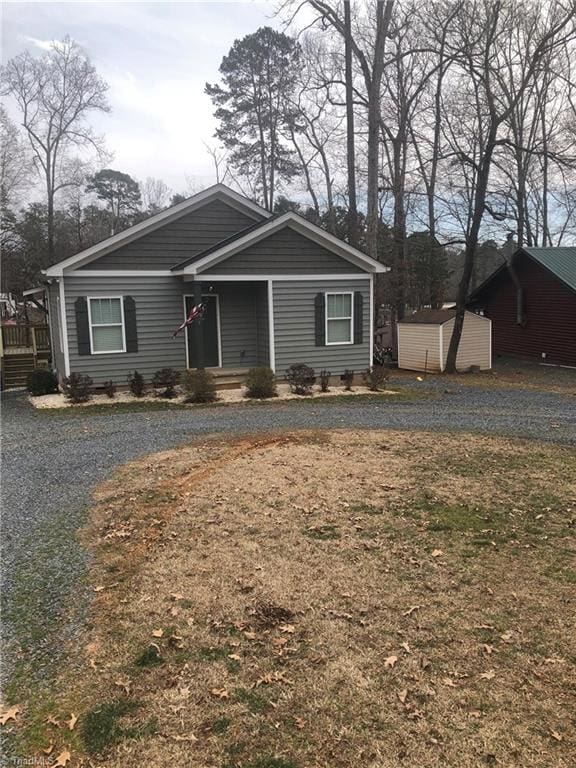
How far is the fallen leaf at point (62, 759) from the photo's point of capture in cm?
262

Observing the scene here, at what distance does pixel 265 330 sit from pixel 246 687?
481 inches

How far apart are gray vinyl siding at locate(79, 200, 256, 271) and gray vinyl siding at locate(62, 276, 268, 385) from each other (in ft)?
1.26

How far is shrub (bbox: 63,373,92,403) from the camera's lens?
12.4 meters

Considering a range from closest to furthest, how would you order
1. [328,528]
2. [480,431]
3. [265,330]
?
[328,528] < [480,431] < [265,330]

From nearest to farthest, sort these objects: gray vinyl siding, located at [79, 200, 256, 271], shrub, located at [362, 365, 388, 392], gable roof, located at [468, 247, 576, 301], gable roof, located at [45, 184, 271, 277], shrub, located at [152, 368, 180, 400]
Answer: gable roof, located at [45, 184, 271, 277]
shrub, located at [152, 368, 180, 400]
gray vinyl siding, located at [79, 200, 256, 271]
shrub, located at [362, 365, 388, 392]
gable roof, located at [468, 247, 576, 301]

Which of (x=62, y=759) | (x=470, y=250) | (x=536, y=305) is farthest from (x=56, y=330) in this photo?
(x=536, y=305)

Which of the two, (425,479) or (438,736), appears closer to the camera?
(438,736)

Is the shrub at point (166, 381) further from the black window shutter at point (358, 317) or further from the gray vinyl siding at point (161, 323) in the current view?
the black window shutter at point (358, 317)

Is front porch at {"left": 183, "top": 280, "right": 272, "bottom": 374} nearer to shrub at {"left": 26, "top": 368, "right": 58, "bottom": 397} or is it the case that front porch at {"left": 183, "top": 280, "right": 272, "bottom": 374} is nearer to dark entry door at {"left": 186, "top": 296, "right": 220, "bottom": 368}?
dark entry door at {"left": 186, "top": 296, "right": 220, "bottom": 368}

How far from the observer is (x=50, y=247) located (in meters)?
28.4

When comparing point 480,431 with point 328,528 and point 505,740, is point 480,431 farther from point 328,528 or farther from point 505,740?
point 505,740

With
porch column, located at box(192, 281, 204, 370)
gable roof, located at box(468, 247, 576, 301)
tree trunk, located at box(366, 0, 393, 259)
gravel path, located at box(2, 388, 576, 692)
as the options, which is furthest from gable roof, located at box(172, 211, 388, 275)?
gable roof, located at box(468, 247, 576, 301)

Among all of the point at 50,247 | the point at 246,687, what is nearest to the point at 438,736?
the point at 246,687

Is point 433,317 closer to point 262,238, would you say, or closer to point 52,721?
point 262,238
